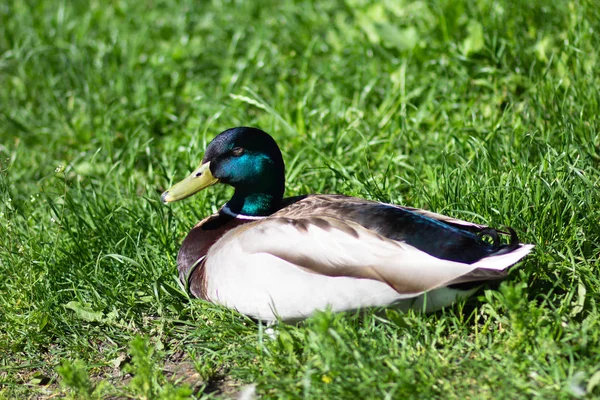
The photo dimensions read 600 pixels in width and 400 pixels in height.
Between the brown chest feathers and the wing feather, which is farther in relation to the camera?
the brown chest feathers

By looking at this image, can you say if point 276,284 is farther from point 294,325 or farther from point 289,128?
point 289,128

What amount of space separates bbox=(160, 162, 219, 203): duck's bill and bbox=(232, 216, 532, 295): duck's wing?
18.9 inches

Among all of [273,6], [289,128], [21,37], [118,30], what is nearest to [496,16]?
[289,128]

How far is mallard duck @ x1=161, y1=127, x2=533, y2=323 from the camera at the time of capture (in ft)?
9.27

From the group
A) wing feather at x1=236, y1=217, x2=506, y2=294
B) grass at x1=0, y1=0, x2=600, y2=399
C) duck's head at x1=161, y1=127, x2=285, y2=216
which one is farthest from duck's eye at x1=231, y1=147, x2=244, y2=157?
grass at x1=0, y1=0, x2=600, y2=399

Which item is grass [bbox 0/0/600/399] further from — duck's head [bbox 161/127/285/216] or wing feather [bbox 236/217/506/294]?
duck's head [bbox 161/127/285/216]

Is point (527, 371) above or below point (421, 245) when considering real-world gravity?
below

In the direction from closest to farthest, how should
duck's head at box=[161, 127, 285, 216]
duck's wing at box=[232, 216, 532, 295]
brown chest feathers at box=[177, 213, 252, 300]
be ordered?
duck's wing at box=[232, 216, 532, 295], brown chest feathers at box=[177, 213, 252, 300], duck's head at box=[161, 127, 285, 216]

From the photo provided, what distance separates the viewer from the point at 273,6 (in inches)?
247

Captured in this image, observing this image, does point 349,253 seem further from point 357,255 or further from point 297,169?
point 297,169

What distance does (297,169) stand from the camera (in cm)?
419

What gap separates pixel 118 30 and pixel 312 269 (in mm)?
3789

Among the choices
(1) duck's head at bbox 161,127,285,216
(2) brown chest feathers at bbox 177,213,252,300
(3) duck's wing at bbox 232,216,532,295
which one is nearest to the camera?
(3) duck's wing at bbox 232,216,532,295

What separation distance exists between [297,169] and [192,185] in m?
0.84
